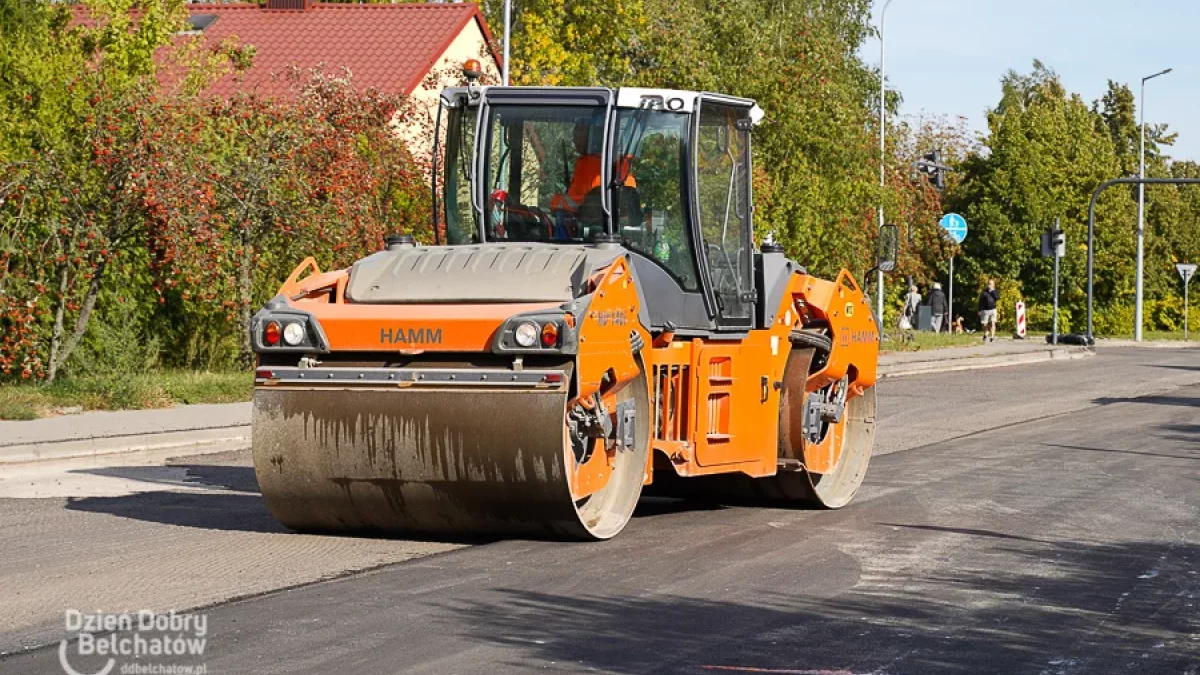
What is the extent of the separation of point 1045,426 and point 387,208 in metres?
9.85

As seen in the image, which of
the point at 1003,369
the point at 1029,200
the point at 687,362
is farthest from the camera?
the point at 1029,200

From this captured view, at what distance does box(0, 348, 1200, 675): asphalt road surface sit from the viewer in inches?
307

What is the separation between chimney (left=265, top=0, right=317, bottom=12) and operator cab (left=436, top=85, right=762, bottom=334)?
39598 mm

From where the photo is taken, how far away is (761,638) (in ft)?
26.8

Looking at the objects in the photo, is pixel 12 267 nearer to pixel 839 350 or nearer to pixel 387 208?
pixel 387 208

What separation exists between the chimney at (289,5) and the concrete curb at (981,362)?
2169 cm

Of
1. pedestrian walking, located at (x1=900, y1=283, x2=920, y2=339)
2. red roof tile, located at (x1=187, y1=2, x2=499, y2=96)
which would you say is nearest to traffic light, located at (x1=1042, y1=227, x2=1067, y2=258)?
pedestrian walking, located at (x1=900, y1=283, x2=920, y2=339)

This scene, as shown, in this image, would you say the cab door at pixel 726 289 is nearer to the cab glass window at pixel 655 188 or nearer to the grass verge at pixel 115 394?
the cab glass window at pixel 655 188

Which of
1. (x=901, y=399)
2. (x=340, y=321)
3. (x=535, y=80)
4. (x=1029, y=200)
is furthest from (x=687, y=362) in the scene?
(x=1029, y=200)

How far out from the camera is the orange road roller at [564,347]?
34.4 feet

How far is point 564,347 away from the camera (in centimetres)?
1038

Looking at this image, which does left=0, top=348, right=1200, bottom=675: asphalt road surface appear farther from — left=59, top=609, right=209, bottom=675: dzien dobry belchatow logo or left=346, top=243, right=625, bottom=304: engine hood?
left=346, top=243, right=625, bottom=304: engine hood

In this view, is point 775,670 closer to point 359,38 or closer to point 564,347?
point 564,347

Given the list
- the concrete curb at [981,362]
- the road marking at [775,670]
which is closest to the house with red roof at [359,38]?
the concrete curb at [981,362]
